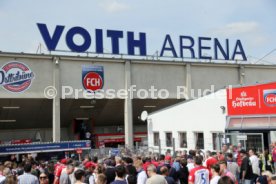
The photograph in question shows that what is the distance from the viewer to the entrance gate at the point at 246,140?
17.6m

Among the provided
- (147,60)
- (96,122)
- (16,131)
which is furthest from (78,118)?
(147,60)

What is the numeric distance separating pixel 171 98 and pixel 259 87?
559 inches

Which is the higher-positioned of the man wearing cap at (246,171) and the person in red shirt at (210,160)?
the person in red shirt at (210,160)

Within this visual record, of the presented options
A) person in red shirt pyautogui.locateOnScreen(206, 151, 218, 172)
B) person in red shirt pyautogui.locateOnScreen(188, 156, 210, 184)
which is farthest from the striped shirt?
person in red shirt pyautogui.locateOnScreen(206, 151, 218, 172)

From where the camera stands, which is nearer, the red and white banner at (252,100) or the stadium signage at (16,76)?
the red and white banner at (252,100)

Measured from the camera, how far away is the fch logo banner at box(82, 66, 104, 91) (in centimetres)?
3008

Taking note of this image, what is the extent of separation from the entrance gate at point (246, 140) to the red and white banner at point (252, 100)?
1813mm

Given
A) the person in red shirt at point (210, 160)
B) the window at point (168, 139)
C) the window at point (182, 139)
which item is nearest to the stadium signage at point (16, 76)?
the window at point (168, 139)

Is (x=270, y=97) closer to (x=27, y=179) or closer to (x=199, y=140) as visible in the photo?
(x=199, y=140)

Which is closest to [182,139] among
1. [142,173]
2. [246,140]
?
[246,140]

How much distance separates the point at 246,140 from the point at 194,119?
716 centimetres

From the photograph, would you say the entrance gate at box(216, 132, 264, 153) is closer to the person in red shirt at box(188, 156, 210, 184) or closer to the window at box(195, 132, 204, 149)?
the window at box(195, 132, 204, 149)

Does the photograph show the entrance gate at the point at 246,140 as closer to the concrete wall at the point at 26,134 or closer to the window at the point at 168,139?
the window at the point at 168,139

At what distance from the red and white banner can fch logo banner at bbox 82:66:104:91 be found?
12352 millimetres
